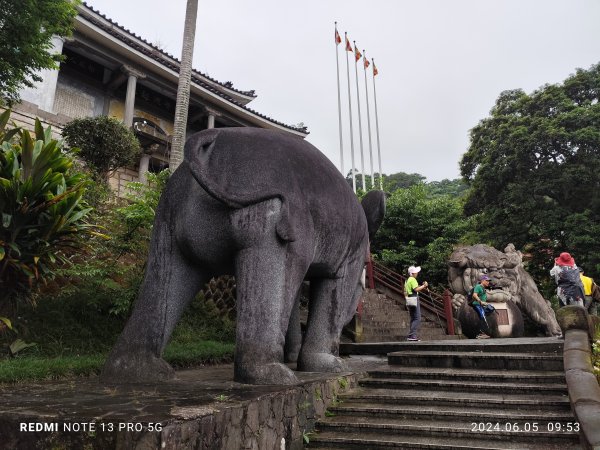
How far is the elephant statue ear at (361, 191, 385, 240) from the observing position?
5480 mm

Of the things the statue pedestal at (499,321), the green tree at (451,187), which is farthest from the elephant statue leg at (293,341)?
the green tree at (451,187)

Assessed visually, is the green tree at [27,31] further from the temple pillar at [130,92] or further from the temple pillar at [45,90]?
the temple pillar at [130,92]

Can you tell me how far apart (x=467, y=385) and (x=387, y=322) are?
7.60 metres

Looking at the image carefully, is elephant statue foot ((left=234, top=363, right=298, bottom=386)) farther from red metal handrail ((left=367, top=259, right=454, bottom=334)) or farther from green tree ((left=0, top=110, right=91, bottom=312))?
red metal handrail ((left=367, top=259, right=454, bottom=334))

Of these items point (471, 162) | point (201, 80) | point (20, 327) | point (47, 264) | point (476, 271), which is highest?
point (201, 80)

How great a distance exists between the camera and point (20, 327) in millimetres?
5797

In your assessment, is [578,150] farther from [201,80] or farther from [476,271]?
[201,80]

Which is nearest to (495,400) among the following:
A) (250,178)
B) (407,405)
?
(407,405)

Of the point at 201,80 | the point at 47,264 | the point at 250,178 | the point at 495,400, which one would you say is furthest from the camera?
the point at 201,80

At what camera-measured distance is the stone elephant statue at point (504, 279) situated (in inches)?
445

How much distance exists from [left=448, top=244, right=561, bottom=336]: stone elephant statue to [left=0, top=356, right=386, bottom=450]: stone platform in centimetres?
896

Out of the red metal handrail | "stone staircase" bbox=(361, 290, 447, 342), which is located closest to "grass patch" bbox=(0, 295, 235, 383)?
"stone staircase" bbox=(361, 290, 447, 342)

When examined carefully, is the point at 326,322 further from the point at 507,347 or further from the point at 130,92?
the point at 130,92

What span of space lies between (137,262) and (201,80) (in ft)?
42.5
